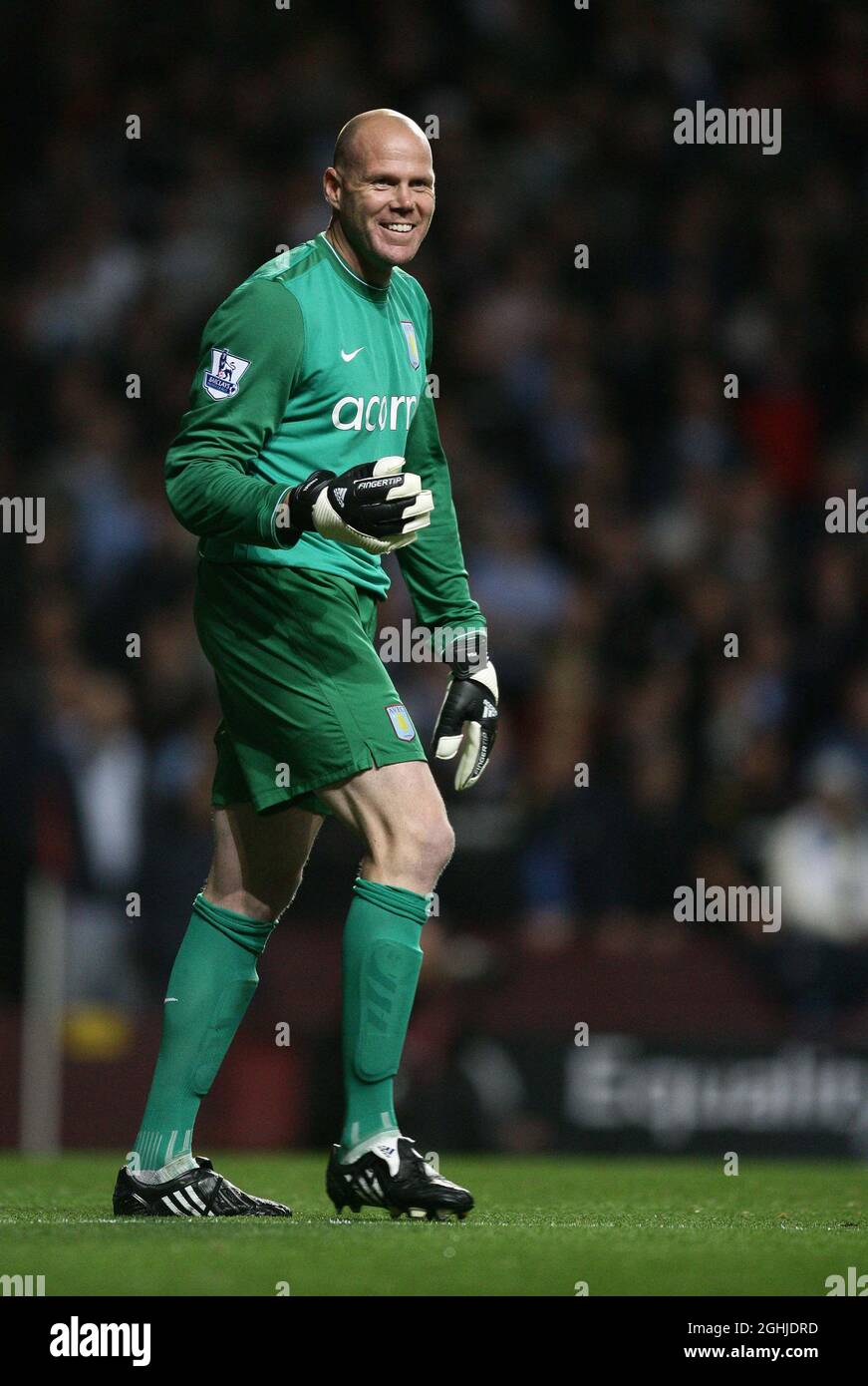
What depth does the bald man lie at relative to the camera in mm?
4473

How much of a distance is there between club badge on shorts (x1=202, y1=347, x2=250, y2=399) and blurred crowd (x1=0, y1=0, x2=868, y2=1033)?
4.79m

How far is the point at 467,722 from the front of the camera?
5.12 metres

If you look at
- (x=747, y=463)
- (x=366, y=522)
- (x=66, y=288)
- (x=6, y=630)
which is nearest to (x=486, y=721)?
(x=366, y=522)

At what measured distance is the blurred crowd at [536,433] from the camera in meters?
9.59

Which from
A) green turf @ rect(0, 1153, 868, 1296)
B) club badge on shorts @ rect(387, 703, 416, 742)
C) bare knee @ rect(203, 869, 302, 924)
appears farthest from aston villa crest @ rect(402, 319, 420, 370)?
green turf @ rect(0, 1153, 868, 1296)

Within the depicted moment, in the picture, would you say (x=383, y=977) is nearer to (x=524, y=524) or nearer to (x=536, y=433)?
(x=524, y=524)

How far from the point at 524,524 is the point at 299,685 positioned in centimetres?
686

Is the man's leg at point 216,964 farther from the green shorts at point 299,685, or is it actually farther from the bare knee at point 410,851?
the bare knee at point 410,851

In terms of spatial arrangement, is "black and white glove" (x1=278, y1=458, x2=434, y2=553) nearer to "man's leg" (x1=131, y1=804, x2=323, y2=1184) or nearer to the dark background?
"man's leg" (x1=131, y1=804, x2=323, y2=1184)

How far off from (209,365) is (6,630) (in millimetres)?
6107

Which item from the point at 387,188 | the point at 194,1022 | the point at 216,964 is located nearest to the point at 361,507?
the point at 387,188

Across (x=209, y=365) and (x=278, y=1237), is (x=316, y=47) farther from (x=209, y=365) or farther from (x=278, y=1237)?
(x=278, y=1237)

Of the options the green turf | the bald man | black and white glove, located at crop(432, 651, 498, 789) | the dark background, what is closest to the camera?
the green turf

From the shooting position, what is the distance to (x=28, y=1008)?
9141mm
